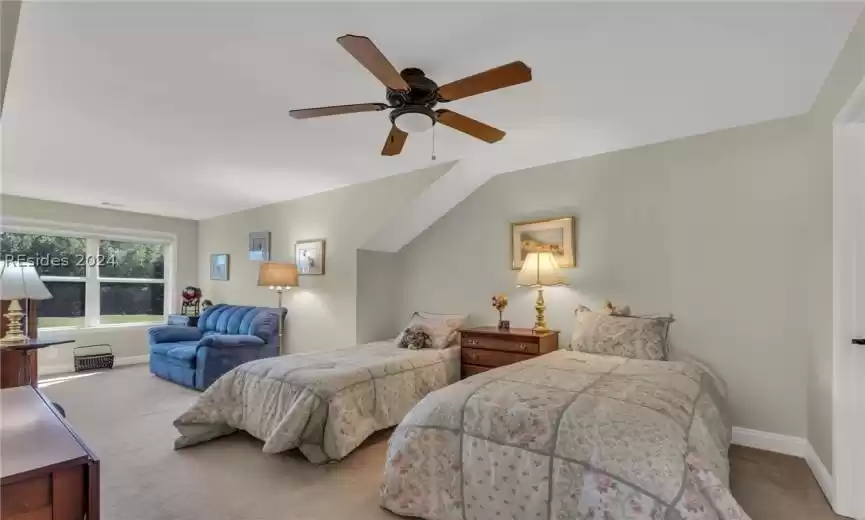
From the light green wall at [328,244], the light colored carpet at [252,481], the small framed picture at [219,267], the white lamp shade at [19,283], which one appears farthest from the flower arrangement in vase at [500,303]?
the small framed picture at [219,267]

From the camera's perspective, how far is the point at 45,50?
212 cm

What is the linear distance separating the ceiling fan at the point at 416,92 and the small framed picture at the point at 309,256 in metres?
2.82

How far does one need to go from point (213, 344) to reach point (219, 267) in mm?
2364

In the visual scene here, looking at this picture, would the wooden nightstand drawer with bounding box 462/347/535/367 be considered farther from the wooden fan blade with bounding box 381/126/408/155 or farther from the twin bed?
the wooden fan blade with bounding box 381/126/408/155

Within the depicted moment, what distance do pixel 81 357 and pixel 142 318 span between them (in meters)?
1.00

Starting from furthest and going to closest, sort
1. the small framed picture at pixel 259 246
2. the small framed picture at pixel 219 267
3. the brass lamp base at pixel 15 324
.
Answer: the small framed picture at pixel 219 267 < the small framed picture at pixel 259 246 < the brass lamp base at pixel 15 324

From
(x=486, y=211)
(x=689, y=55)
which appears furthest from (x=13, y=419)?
(x=486, y=211)

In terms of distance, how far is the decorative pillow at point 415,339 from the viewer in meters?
4.03

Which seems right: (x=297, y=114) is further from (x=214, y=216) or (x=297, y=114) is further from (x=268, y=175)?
(x=214, y=216)

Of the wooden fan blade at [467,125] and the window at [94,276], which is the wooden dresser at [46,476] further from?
the window at [94,276]

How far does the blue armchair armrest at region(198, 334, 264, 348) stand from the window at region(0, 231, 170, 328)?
2677 millimetres

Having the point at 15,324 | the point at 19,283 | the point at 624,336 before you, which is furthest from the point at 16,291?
the point at 624,336

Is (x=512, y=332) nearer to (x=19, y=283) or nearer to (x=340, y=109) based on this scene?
(x=340, y=109)

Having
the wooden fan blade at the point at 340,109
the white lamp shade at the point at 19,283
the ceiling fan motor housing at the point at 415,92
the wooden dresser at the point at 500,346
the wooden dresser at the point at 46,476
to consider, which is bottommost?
the wooden dresser at the point at 500,346
